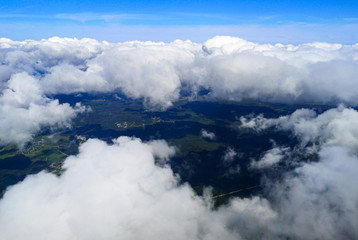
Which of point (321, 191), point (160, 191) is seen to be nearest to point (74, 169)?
point (160, 191)

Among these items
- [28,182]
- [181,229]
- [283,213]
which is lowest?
[283,213]

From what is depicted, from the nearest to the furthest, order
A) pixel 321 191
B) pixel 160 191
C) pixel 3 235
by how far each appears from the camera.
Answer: pixel 3 235 < pixel 160 191 < pixel 321 191

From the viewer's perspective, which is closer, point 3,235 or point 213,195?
point 3,235

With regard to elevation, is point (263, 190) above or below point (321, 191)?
below

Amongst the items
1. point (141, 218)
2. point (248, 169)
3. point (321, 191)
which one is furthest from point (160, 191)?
point (248, 169)

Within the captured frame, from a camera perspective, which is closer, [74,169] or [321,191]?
[74,169]

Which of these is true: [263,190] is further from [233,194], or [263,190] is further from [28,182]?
[28,182]

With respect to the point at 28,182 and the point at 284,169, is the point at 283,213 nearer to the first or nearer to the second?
the point at 284,169

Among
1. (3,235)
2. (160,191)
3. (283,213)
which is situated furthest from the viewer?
(283,213)

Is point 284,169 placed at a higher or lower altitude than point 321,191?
lower
